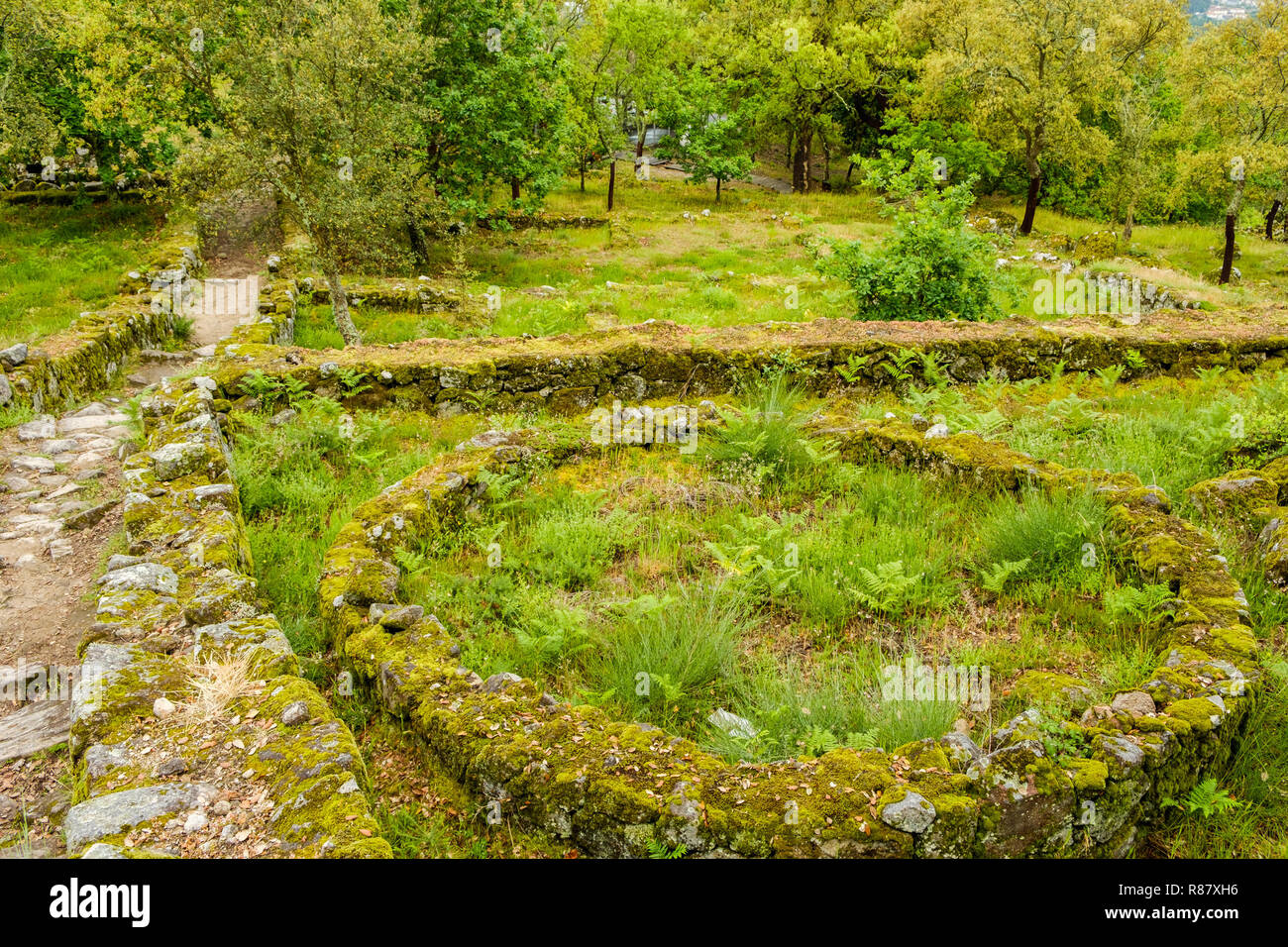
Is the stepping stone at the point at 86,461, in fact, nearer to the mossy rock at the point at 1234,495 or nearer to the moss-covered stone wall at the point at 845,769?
the moss-covered stone wall at the point at 845,769

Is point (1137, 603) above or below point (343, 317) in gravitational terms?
below

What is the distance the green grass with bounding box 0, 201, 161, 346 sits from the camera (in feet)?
47.8

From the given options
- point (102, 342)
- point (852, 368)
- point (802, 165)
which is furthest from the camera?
point (802, 165)

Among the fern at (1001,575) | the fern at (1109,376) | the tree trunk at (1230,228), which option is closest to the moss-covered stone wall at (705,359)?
the fern at (1109,376)

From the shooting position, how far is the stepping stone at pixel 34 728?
Answer: 4.54 m

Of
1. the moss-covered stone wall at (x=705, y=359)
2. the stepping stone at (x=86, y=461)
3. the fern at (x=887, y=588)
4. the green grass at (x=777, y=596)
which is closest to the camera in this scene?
the green grass at (x=777, y=596)

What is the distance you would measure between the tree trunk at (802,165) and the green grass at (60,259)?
2815 centimetres

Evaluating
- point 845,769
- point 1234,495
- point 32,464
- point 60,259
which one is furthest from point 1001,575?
point 60,259

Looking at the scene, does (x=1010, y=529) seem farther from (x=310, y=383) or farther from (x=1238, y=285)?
(x=1238, y=285)

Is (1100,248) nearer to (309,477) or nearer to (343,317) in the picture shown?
(343,317)

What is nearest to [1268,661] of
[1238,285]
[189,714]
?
[189,714]

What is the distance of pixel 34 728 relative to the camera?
4.71 m

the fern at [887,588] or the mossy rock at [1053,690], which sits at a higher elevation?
the fern at [887,588]

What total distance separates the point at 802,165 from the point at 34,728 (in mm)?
39257
